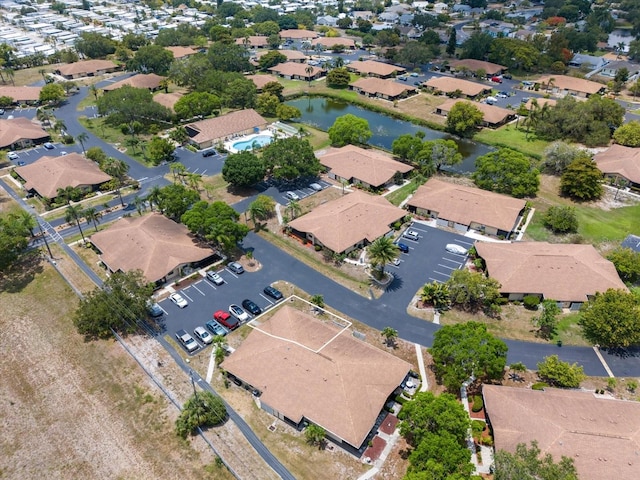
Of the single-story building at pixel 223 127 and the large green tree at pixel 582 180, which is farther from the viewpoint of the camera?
the single-story building at pixel 223 127

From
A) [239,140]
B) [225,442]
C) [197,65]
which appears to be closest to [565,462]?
[225,442]

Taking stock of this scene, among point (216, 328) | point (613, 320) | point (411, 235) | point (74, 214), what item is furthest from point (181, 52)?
point (613, 320)

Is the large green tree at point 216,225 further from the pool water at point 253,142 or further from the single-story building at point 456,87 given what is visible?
the single-story building at point 456,87

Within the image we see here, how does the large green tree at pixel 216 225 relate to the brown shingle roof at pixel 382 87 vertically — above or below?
above

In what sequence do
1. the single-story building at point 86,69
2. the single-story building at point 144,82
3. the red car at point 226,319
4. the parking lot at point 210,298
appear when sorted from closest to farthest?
the red car at point 226,319 → the parking lot at point 210,298 → the single-story building at point 144,82 → the single-story building at point 86,69

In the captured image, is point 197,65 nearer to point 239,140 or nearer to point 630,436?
point 239,140

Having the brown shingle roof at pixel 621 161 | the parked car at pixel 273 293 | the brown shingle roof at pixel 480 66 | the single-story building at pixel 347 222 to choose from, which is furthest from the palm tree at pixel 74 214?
the brown shingle roof at pixel 480 66
